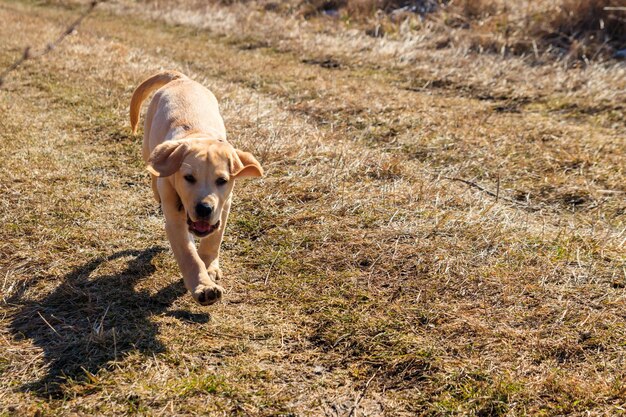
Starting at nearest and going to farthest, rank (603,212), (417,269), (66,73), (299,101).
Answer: (417,269), (603,212), (299,101), (66,73)

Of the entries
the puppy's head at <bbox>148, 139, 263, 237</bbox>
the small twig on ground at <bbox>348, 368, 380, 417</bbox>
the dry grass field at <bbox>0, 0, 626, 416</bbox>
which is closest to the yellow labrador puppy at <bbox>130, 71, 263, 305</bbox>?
the puppy's head at <bbox>148, 139, 263, 237</bbox>

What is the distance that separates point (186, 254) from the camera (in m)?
3.54

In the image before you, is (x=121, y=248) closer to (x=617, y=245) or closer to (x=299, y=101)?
(x=617, y=245)

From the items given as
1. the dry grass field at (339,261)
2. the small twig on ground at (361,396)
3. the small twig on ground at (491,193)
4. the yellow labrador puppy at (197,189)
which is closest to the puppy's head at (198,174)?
the yellow labrador puppy at (197,189)

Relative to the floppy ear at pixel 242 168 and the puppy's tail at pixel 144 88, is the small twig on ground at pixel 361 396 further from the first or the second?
the puppy's tail at pixel 144 88

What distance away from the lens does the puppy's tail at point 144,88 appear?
505 cm

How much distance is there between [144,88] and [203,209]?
2107 mm

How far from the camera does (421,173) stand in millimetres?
5781

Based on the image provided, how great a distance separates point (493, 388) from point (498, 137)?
426 cm

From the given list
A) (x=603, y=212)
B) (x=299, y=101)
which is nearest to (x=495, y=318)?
(x=603, y=212)

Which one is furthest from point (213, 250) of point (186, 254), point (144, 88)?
point (144, 88)

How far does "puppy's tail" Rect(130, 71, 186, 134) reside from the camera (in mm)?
5055

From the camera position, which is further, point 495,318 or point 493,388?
point 495,318

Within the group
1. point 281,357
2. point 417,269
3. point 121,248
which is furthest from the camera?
point 121,248
